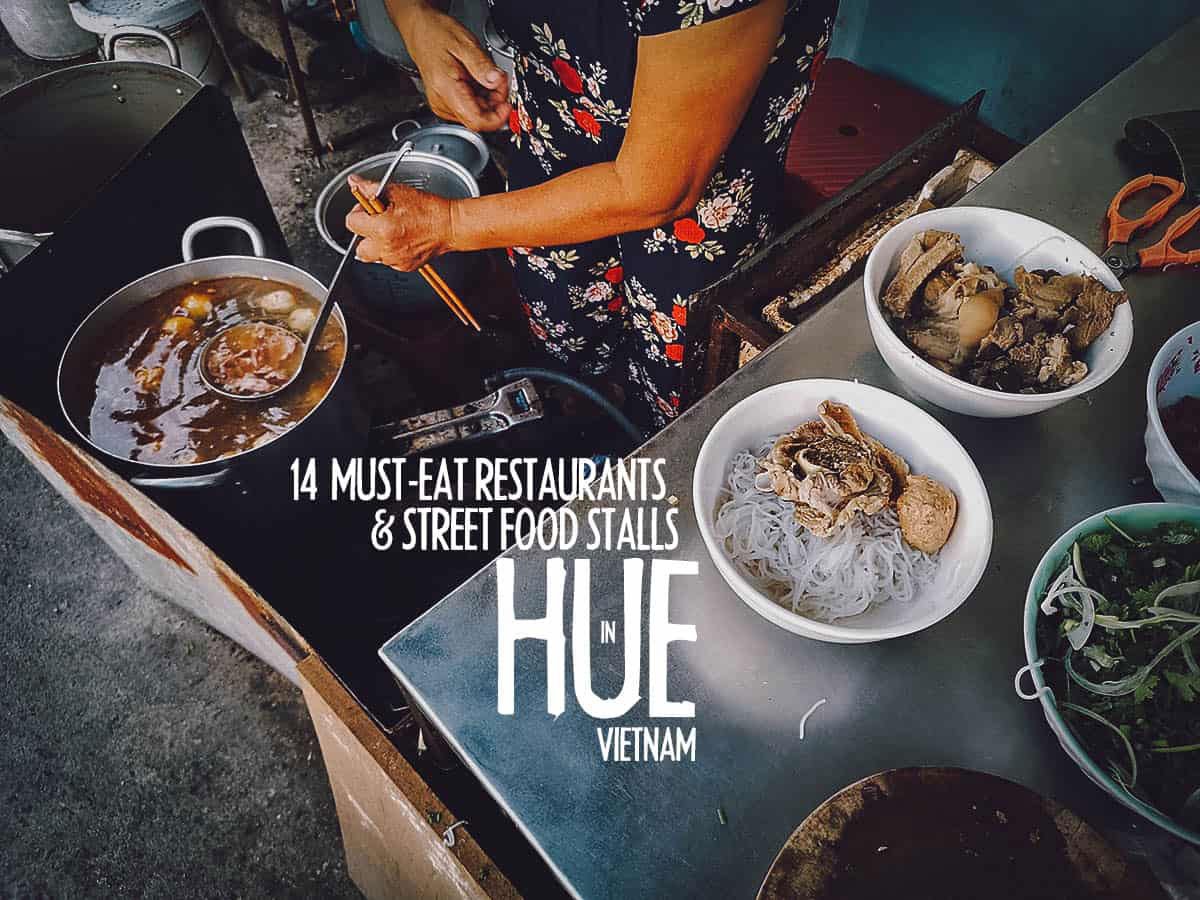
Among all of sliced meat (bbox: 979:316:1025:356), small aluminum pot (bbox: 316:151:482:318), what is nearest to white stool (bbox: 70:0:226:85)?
small aluminum pot (bbox: 316:151:482:318)

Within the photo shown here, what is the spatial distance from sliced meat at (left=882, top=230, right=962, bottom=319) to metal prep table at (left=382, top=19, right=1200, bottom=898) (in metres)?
0.25

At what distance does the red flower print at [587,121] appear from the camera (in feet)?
6.89

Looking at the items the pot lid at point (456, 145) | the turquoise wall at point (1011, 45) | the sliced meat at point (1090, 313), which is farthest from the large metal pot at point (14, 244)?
the turquoise wall at point (1011, 45)

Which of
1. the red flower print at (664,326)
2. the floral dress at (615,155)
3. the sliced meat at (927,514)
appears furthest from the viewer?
the red flower print at (664,326)

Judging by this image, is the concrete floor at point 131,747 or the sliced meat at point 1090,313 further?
the concrete floor at point 131,747

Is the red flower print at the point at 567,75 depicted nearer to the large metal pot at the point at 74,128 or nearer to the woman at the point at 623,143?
the woman at the point at 623,143

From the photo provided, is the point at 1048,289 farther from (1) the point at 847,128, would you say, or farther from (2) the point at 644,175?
(1) the point at 847,128

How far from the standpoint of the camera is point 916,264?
5.16ft

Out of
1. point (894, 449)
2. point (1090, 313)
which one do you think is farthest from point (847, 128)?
point (894, 449)

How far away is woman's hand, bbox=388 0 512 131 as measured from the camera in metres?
2.25

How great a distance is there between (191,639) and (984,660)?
2824 millimetres

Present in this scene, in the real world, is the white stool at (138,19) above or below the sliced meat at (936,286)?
above

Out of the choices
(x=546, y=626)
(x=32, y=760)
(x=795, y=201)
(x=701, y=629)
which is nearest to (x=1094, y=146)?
(x=795, y=201)

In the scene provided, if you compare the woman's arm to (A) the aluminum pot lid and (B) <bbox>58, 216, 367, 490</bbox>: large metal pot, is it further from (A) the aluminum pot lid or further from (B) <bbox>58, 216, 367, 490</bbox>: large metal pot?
(A) the aluminum pot lid
